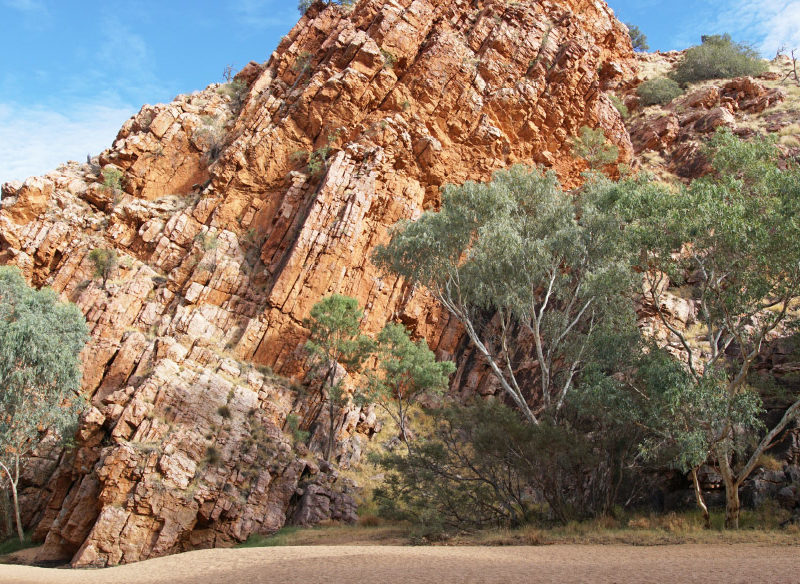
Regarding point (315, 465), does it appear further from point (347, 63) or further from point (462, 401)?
point (347, 63)

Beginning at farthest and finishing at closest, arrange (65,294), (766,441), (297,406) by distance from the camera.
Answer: (65,294), (297,406), (766,441)

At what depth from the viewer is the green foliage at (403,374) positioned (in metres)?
28.5

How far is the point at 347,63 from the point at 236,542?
113ft

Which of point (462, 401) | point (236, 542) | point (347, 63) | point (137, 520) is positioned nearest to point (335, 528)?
point (236, 542)

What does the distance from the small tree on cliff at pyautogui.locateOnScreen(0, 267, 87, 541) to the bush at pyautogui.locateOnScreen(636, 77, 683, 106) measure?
54.1 meters

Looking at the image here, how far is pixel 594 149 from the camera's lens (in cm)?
4238

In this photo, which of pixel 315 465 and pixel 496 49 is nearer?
pixel 315 465

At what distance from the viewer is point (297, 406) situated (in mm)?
29969

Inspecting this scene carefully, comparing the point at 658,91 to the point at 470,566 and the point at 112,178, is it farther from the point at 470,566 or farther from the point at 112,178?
the point at 470,566

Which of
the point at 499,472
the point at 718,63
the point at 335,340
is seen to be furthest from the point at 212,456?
the point at 718,63

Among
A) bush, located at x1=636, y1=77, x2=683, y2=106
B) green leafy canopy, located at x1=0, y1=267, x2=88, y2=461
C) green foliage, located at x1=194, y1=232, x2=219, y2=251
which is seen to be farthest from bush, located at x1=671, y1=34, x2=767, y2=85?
green leafy canopy, located at x1=0, y1=267, x2=88, y2=461

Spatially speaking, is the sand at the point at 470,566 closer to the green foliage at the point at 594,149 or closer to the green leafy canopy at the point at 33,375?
the green leafy canopy at the point at 33,375

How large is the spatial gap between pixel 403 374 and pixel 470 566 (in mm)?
18281

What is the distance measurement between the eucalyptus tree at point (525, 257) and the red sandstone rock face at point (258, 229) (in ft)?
34.0
